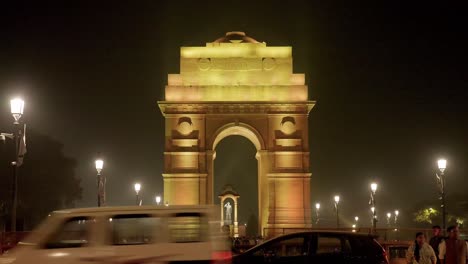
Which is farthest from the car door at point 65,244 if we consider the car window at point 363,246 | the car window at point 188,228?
the car window at point 363,246

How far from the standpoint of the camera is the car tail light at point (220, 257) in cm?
1119

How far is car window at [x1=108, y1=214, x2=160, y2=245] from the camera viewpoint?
11.3m

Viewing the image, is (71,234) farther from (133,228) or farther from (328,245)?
(328,245)

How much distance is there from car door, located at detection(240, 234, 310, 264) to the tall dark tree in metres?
42.0

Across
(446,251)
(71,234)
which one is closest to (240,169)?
(446,251)

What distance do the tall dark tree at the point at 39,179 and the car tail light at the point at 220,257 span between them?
147 ft

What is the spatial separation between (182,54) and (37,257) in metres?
42.0

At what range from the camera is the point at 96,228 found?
11.3 metres

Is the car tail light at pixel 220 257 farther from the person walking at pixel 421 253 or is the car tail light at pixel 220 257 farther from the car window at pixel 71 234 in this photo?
the person walking at pixel 421 253

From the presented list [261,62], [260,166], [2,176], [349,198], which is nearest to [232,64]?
[261,62]

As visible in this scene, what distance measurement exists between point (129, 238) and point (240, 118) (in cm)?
4031

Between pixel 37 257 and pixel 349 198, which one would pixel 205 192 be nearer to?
pixel 37 257

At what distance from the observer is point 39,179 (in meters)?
60.1

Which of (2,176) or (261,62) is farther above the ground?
(261,62)
